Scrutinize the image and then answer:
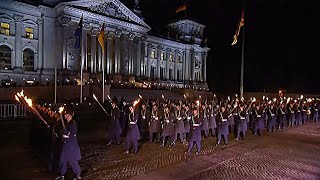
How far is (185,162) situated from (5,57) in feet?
116

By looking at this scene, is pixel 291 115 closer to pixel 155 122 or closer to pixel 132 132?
pixel 155 122

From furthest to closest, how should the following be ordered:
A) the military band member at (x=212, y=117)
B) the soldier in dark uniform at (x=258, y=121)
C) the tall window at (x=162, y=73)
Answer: the tall window at (x=162, y=73) < the soldier in dark uniform at (x=258, y=121) < the military band member at (x=212, y=117)

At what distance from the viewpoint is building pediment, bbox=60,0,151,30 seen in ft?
140

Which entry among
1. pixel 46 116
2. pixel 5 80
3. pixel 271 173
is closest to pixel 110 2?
pixel 5 80

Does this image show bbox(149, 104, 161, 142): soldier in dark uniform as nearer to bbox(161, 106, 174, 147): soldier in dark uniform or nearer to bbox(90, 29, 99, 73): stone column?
bbox(161, 106, 174, 147): soldier in dark uniform

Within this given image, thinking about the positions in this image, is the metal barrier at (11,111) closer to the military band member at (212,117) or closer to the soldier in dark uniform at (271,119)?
the military band member at (212,117)

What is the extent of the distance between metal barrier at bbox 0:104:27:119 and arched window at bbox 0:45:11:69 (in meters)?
19.8

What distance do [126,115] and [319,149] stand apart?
977 centimetres

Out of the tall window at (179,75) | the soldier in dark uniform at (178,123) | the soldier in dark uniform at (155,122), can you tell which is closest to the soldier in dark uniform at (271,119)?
the soldier in dark uniform at (178,123)

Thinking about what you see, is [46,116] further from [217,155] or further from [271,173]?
[271,173]

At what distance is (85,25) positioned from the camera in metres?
43.8

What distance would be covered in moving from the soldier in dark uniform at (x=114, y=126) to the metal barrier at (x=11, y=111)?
10779 mm

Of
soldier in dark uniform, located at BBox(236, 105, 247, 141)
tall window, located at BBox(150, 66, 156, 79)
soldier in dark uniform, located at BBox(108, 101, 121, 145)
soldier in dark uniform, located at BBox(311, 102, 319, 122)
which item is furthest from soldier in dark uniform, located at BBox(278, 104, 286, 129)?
tall window, located at BBox(150, 66, 156, 79)

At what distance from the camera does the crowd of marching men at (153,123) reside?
8188 millimetres
